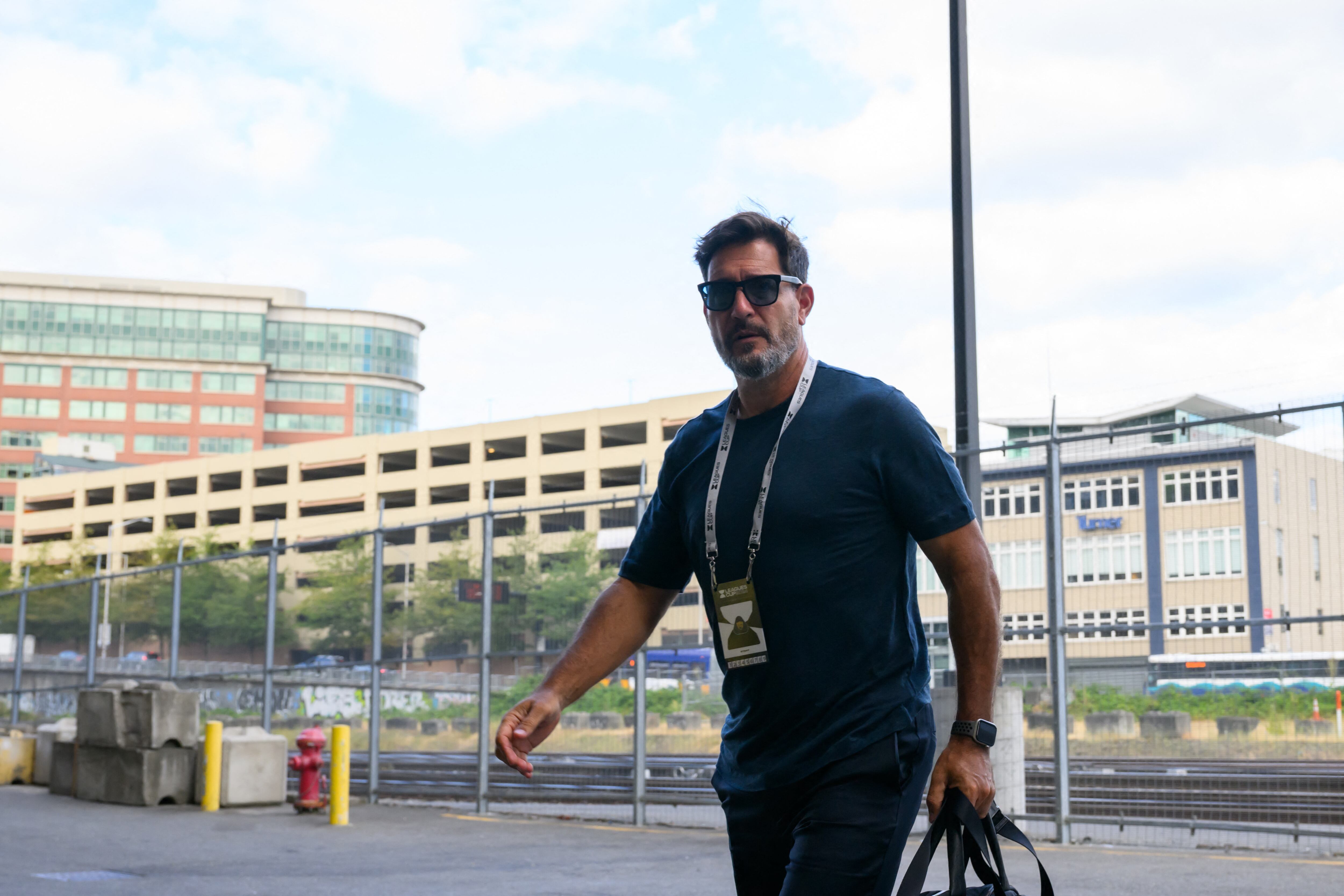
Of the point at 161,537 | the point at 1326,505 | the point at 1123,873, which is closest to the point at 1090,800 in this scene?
the point at 1123,873

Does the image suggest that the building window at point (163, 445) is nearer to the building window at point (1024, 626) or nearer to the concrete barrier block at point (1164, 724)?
the building window at point (1024, 626)

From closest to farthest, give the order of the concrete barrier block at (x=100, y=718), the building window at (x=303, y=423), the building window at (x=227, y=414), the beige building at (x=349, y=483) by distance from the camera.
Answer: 1. the concrete barrier block at (x=100, y=718)
2. the beige building at (x=349, y=483)
3. the building window at (x=227, y=414)
4. the building window at (x=303, y=423)

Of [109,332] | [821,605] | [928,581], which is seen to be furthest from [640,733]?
[109,332]

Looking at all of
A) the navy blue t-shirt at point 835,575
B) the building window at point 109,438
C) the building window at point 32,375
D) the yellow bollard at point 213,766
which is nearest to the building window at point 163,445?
the building window at point 109,438

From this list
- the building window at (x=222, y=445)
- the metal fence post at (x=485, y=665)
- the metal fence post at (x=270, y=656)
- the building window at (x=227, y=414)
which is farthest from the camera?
the building window at (x=227, y=414)

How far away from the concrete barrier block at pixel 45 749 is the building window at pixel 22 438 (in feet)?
385

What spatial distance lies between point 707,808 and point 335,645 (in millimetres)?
4978

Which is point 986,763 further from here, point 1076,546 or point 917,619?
point 1076,546

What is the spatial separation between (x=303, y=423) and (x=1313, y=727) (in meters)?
135

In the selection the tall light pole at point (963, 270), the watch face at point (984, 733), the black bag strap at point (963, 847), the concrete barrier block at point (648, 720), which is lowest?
the concrete barrier block at point (648, 720)

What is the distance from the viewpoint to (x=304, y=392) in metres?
140

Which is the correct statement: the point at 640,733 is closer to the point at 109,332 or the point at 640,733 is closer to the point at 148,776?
the point at 148,776

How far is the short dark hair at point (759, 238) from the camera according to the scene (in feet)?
12.1

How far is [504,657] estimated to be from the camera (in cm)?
1420
